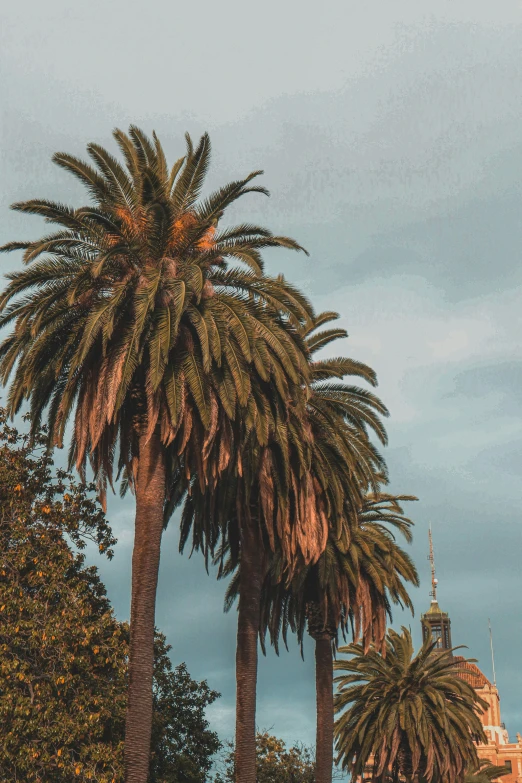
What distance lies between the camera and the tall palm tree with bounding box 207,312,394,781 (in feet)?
102

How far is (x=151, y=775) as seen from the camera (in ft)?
113

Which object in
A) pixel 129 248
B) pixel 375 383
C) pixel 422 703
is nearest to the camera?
pixel 129 248

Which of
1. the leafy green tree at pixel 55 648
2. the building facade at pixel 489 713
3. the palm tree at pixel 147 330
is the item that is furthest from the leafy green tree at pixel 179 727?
the building facade at pixel 489 713

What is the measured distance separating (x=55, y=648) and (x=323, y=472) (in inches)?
372

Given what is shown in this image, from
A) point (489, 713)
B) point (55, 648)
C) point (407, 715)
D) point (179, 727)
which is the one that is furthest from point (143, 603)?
point (489, 713)

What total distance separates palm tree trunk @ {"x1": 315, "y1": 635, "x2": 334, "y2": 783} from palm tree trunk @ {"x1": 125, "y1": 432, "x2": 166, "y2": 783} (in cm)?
1374

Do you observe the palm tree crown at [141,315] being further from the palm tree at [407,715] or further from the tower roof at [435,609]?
the tower roof at [435,609]

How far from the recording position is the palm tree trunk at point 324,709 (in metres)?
36.1

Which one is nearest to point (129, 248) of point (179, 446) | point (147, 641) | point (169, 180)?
point (169, 180)

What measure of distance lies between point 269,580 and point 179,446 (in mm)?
13093

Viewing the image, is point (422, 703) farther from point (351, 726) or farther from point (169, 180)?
point (169, 180)

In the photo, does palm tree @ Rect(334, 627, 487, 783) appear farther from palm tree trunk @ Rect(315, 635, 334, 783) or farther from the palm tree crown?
the palm tree crown

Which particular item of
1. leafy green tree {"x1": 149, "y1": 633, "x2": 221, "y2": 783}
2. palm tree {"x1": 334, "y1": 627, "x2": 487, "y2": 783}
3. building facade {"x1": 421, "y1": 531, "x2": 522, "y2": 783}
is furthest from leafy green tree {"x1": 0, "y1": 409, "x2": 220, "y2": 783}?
building facade {"x1": 421, "y1": 531, "x2": 522, "y2": 783}

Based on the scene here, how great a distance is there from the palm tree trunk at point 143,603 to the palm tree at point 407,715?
24.5m
